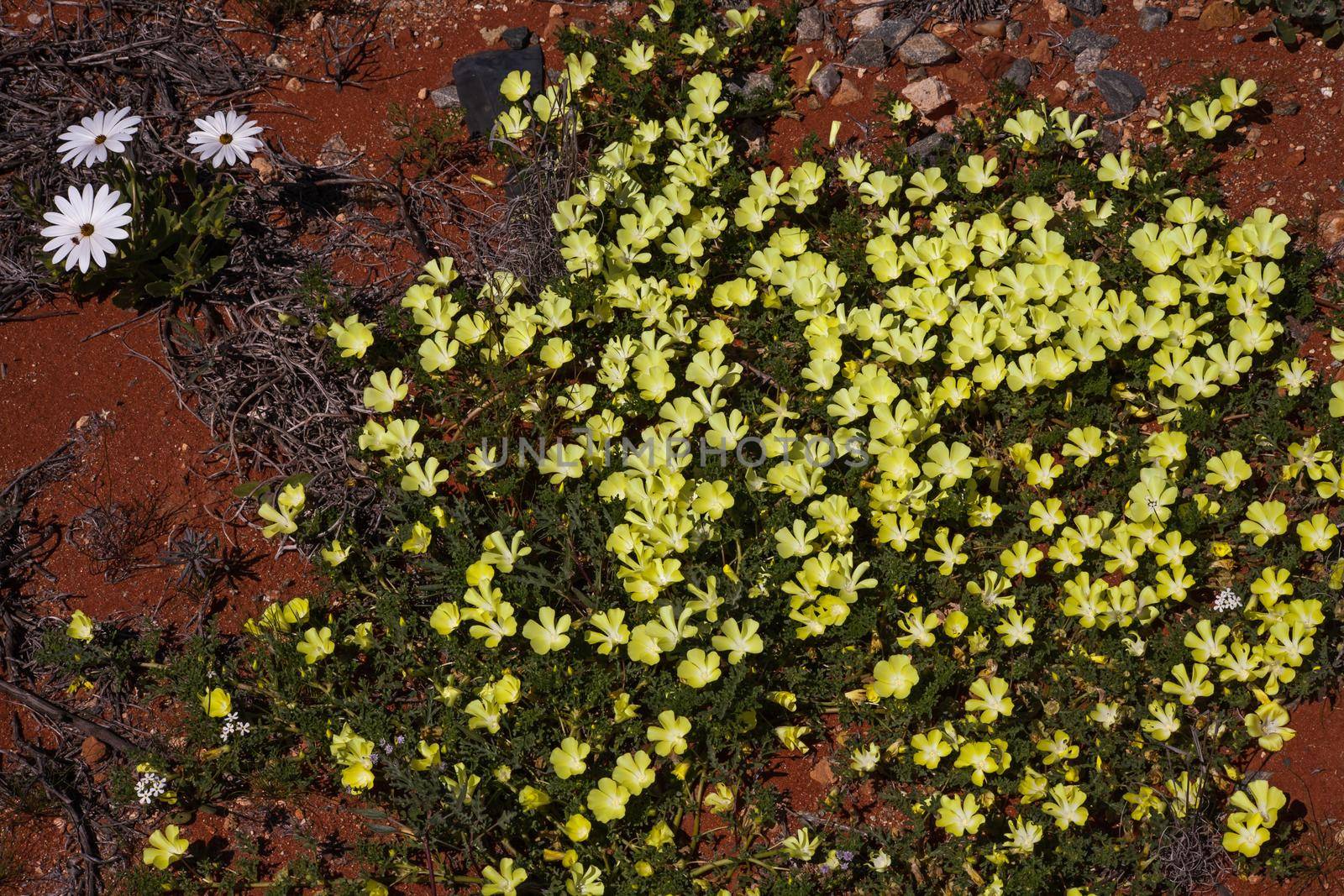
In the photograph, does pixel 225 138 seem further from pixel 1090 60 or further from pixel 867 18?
pixel 1090 60

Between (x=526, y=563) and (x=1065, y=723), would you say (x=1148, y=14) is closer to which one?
(x=1065, y=723)

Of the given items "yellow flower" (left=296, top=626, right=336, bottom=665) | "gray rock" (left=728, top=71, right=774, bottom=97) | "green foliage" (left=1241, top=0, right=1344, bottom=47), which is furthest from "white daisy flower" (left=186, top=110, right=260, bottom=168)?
"green foliage" (left=1241, top=0, right=1344, bottom=47)

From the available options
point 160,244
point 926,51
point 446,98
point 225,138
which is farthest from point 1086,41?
point 160,244

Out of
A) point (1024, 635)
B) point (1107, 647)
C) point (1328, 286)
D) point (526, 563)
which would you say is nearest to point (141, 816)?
point (526, 563)

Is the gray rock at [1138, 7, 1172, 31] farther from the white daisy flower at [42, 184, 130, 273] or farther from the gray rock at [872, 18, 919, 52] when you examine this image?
the white daisy flower at [42, 184, 130, 273]

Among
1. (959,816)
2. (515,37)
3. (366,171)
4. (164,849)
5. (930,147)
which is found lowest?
(959,816)
